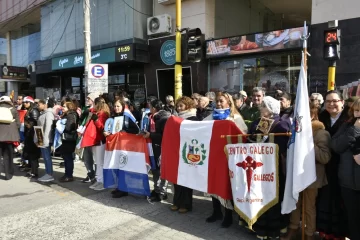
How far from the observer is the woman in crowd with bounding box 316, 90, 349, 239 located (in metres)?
3.59

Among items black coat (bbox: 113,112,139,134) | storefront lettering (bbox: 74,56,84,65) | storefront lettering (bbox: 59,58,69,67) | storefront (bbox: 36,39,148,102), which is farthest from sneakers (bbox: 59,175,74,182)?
storefront lettering (bbox: 59,58,69,67)

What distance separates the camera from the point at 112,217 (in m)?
4.67

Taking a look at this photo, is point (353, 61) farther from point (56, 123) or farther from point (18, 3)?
point (18, 3)

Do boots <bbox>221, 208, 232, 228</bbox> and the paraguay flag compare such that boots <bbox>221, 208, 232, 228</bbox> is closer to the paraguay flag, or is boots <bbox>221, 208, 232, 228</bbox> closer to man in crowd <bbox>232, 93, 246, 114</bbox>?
the paraguay flag

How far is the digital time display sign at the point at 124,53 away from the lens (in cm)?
1218

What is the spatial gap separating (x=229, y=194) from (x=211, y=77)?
841cm

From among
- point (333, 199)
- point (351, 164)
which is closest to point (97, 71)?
point (333, 199)

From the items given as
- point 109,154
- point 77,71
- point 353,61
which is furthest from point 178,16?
point 77,71

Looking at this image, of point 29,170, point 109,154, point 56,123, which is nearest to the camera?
point 109,154

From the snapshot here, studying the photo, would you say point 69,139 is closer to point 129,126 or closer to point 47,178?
point 47,178

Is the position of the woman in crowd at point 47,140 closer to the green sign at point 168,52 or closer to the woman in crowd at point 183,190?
the woman in crowd at point 183,190

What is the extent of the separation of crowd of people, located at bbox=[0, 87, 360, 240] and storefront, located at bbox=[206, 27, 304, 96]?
Answer: 413 centimetres

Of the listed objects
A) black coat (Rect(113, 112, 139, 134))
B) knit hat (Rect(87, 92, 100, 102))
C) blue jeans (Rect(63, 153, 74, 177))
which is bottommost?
blue jeans (Rect(63, 153, 74, 177))

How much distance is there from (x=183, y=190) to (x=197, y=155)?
712mm
